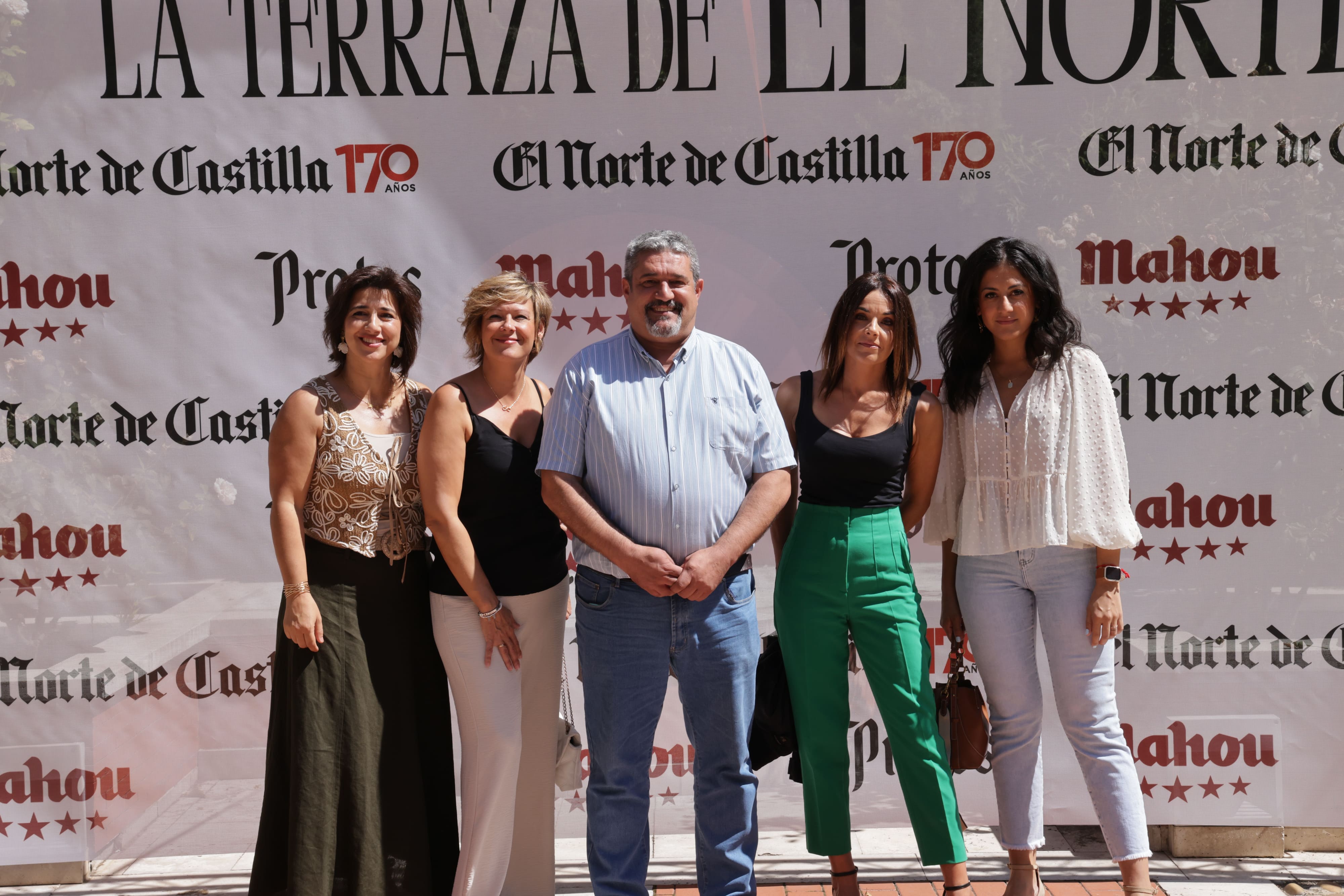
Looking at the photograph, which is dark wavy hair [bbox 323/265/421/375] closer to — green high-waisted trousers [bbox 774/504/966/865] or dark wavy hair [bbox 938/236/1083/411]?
green high-waisted trousers [bbox 774/504/966/865]

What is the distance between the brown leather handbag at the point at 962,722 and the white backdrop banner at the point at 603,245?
61 cm

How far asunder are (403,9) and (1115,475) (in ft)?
8.81

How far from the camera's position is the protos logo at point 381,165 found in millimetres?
3354

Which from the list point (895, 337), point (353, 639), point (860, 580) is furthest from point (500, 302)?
point (860, 580)

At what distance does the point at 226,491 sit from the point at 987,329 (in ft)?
8.42

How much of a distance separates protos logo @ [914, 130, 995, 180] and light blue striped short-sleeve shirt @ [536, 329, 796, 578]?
4.00ft

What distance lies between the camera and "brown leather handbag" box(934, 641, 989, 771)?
2814mm

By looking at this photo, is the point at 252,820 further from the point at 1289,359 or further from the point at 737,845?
the point at 1289,359

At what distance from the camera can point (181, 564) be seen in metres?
3.41

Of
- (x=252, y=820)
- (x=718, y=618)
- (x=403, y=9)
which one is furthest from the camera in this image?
(x=252, y=820)

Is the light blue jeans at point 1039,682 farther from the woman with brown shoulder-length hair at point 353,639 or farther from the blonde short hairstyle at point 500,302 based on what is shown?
the woman with brown shoulder-length hair at point 353,639

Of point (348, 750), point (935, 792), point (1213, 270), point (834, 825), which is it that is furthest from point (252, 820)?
point (1213, 270)

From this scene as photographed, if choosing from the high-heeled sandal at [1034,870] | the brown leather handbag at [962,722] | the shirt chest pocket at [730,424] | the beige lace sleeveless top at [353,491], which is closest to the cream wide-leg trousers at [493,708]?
the beige lace sleeveless top at [353,491]

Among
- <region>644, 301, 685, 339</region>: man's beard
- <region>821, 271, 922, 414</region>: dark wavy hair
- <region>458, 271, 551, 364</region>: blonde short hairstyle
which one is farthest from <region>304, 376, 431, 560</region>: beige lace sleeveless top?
→ <region>821, 271, 922, 414</region>: dark wavy hair
